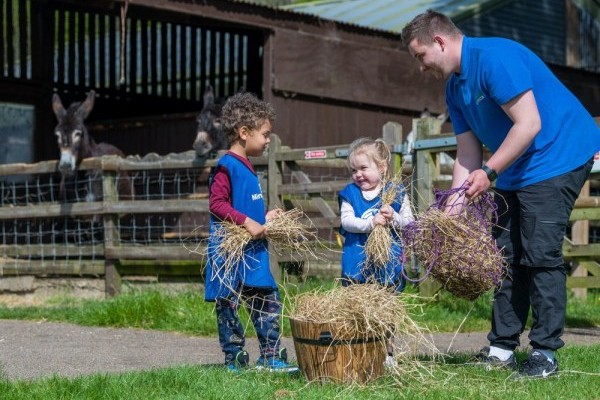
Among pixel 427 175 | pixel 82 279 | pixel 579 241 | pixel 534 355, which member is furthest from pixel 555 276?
pixel 82 279

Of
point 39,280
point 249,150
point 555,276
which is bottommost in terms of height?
point 39,280

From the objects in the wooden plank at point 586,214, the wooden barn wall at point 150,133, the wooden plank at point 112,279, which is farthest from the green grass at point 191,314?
the wooden barn wall at point 150,133

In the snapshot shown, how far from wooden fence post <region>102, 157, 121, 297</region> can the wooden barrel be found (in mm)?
7298

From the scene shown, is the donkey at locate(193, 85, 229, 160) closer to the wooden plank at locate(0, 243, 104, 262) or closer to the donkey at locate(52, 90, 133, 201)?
the donkey at locate(52, 90, 133, 201)

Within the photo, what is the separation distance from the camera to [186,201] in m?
12.2

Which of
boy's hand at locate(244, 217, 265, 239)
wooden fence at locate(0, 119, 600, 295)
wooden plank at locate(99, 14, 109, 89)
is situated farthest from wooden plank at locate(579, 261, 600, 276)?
wooden plank at locate(99, 14, 109, 89)

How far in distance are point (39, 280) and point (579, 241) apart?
6.38m

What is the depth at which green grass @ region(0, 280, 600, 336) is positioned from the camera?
31.6 ft

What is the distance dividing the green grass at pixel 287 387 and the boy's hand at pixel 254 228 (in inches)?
30.5

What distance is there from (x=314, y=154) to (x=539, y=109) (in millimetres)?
5094

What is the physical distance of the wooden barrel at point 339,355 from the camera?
18.6ft

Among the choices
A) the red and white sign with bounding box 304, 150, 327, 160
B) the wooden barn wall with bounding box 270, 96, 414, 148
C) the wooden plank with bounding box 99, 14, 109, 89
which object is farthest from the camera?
the wooden plank with bounding box 99, 14, 109, 89

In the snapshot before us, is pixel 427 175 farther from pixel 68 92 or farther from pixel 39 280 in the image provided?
pixel 68 92

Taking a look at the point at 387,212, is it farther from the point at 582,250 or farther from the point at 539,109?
the point at 582,250
